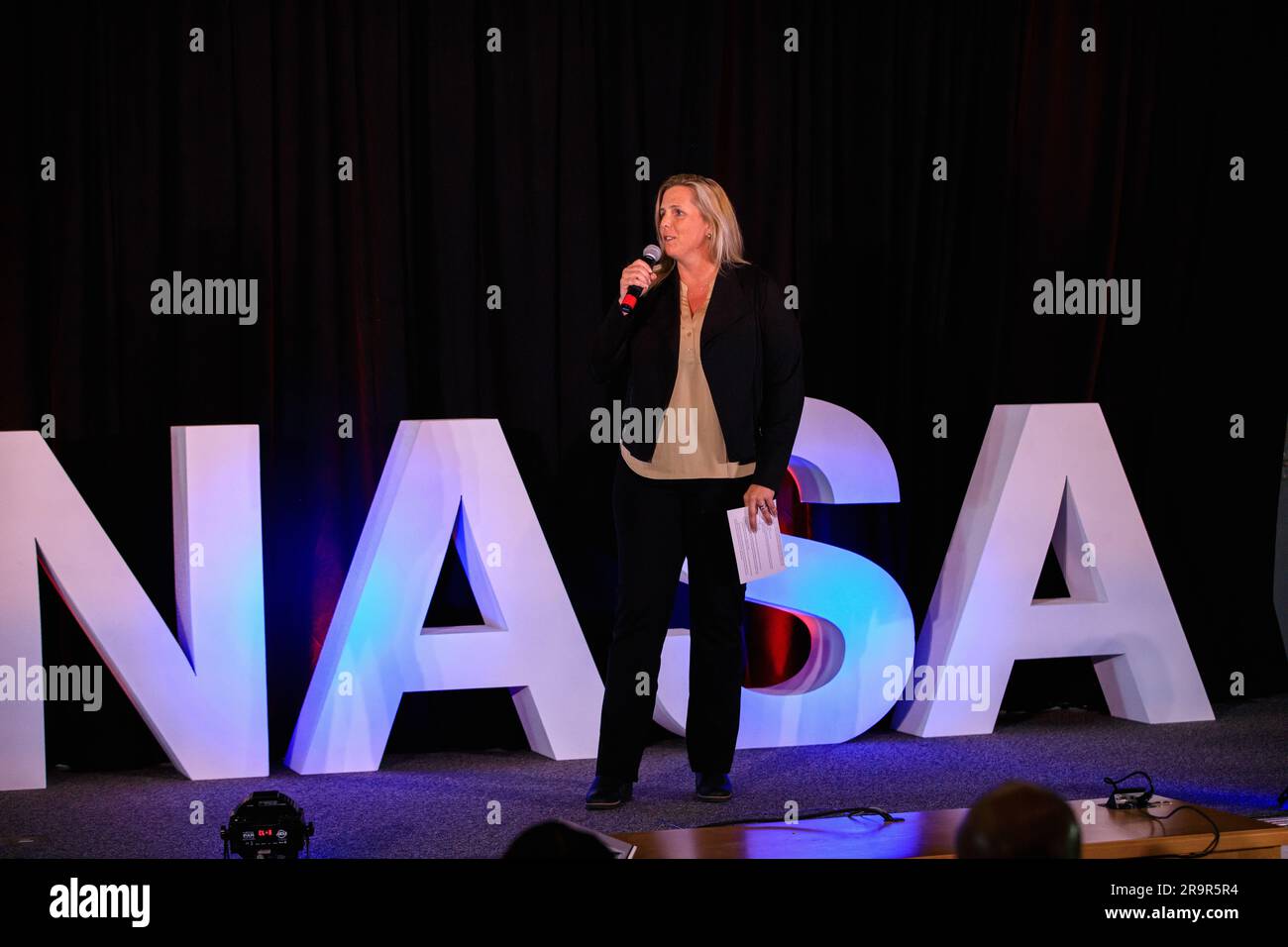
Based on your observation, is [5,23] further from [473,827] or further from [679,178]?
[473,827]

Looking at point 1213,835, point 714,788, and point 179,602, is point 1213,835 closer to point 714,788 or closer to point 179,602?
point 714,788

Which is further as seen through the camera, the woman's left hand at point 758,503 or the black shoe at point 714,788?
the black shoe at point 714,788

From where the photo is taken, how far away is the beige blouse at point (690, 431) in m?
3.42

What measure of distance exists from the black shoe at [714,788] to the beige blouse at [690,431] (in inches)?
31.2

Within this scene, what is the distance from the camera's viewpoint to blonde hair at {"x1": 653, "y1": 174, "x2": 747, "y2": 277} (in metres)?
3.45

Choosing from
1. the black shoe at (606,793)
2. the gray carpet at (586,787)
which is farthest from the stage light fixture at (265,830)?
the black shoe at (606,793)

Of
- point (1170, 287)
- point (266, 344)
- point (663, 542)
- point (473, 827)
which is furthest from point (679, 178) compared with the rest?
point (1170, 287)

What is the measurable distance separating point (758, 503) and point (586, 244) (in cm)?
130
